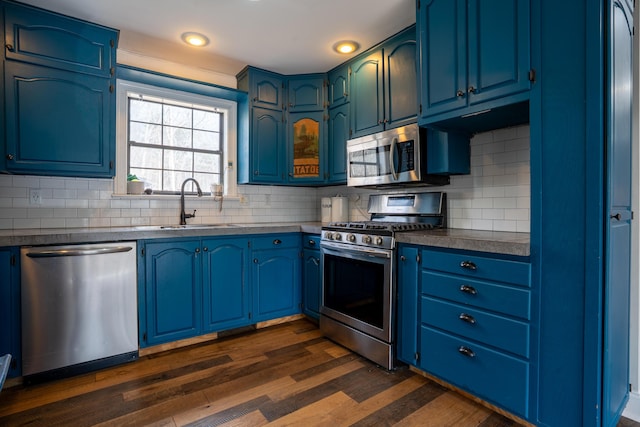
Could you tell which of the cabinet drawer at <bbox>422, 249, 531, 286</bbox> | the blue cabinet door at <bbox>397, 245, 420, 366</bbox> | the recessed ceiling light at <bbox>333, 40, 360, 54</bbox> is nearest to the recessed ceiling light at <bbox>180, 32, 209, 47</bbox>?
the recessed ceiling light at <bbox>333, 40, 360, 54</bbox>

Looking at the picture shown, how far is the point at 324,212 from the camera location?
362cm

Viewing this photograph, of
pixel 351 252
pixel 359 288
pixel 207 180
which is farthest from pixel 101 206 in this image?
pixel 359 288

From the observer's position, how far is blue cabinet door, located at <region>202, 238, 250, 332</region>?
273 centimetres

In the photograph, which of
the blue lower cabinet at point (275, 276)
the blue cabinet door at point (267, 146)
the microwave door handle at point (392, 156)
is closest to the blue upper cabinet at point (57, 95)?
the blue cabinet door at point (267, 146)

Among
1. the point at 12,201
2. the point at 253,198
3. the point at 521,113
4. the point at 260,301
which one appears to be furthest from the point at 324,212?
the point at 12,201

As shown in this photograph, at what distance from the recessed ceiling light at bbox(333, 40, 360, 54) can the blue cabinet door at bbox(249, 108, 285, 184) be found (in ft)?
2.84

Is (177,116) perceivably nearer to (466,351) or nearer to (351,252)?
(351,252)

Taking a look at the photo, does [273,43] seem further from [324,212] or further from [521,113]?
[521,113]

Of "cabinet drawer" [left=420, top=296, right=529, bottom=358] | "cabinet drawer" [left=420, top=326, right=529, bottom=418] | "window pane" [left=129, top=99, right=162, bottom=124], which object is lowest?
"cabinet drawer" [left=420, top=326, right=529, bottom=418]

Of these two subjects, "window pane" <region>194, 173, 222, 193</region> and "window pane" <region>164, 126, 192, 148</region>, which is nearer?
"window pane" <region>164, 126, 192, 148</region>

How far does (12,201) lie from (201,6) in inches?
77.3

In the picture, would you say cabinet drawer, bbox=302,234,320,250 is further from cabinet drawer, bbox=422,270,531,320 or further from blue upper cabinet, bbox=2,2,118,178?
blue upper cabinet, bbox=2,2,118,178

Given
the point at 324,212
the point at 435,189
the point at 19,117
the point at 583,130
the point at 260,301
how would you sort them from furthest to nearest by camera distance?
the point at 324,212
the point at 260,301
the point at 435,189
the point at 19,117
the point at 583,130

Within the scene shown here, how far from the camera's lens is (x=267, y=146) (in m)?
3.43
